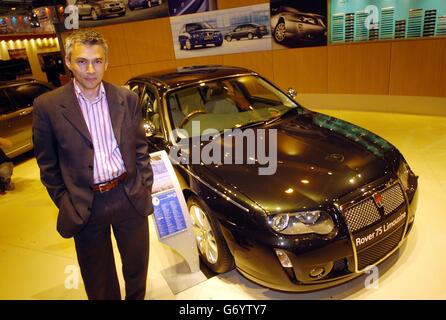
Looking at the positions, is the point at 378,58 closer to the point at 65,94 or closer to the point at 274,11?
the point at 274,11

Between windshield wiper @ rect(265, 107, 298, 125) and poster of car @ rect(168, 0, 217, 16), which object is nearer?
windshield wiper @ rect(265, 107, 298, 125)

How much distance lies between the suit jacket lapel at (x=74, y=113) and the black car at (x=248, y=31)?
6.34 meters

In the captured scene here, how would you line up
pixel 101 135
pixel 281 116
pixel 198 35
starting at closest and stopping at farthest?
→ pixel 101 135
pixel 281 116
pixel 198 35

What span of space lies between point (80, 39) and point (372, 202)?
73.1 inches

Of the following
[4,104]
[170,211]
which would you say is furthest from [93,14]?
[170,211]

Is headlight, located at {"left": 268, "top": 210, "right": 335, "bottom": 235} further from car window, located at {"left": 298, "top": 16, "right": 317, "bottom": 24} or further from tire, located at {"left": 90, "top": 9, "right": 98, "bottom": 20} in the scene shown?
tire, located at {"left": 90, "top": 9, "right": 98, "bottom": 20}

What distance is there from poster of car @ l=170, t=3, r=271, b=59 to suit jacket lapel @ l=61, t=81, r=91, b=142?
20.8 feet

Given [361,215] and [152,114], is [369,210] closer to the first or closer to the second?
[361,215]

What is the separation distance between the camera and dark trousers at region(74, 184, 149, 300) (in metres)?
1.85

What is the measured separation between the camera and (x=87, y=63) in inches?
64.7

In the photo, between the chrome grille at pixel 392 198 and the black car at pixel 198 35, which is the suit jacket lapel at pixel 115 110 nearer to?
the chrome grille at pixel 392 198

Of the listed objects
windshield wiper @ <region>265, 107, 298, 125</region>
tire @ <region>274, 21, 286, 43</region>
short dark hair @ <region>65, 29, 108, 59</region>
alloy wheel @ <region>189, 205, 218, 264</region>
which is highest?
short dark hair @ <region>65, 29, 108, 59</region>

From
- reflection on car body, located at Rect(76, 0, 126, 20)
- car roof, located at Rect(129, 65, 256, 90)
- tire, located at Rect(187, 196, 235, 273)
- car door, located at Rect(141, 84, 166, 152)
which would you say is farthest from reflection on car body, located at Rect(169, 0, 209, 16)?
tire, located at Rect(187, 196, 235, 273)

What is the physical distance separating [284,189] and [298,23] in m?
5.66
